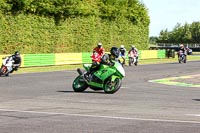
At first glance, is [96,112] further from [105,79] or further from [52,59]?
[52,59]

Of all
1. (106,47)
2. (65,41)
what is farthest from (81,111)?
(106,47)

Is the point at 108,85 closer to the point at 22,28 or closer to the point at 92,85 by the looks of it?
the point at 92,85

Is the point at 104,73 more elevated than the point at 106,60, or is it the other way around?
the point at 106,60

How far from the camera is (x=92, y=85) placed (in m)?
16.5

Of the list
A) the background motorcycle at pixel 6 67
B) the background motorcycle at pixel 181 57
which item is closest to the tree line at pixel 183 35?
the background motorcycle at pixel 181 57

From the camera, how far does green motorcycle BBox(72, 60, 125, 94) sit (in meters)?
15.9

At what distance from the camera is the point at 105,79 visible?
16.1 metres

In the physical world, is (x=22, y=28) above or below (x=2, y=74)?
above

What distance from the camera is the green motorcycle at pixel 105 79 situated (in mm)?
15945

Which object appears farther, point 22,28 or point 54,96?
point 22,28

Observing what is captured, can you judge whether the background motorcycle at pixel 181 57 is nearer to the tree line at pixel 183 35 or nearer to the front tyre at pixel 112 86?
the front tyre at pixel 112 86

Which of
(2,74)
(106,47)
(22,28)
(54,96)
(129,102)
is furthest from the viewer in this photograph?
(106,47)

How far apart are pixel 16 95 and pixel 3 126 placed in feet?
19.9

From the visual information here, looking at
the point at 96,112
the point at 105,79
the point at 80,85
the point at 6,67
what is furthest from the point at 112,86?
the point at 6,67
